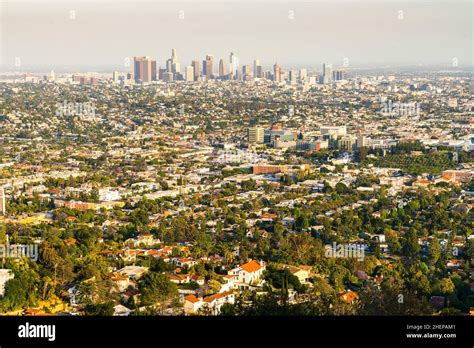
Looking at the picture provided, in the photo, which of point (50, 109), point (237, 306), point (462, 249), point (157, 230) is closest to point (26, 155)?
point (50, 109)

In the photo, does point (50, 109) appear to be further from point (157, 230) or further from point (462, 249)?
point (462, 249)

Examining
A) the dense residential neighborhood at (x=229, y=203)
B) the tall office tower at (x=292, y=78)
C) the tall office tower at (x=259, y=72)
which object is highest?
the tall office tower at (x=259, y=72)

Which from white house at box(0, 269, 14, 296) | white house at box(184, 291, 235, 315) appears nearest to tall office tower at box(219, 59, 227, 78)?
white house at box(0, 269, 14, 296)

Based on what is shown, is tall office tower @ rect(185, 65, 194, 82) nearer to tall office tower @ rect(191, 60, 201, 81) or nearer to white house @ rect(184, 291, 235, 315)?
tall office tower @ rect(191, 60, 201, 81)

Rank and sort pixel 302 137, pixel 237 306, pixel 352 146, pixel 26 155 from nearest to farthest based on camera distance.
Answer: pixel 237 306, pixel 26 155, pixel 352 146, pixel 302 137

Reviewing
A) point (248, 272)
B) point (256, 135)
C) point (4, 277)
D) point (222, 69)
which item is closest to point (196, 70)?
point (222, 69)

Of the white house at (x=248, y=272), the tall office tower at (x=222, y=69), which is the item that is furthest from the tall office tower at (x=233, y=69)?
the white house at (x=248, y=272)

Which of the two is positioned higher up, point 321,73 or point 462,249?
point 321,73

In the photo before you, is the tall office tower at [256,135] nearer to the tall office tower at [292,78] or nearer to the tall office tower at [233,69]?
the tall office tower at [233,69]
